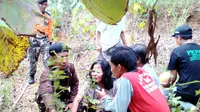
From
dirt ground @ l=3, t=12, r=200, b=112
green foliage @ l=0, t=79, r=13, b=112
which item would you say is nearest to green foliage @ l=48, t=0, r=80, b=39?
dirt ground @ l=3, t=12, r=200, b=112

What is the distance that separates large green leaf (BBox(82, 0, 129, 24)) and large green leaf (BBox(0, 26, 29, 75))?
131 millimetres

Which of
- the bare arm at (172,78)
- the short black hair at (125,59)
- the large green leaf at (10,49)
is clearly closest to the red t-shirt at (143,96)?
the short black hair at (125,59)

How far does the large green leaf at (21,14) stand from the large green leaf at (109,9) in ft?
0.18

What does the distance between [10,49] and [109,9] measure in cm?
16

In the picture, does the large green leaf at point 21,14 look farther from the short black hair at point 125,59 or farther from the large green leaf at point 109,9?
the short black hair at point 125,59

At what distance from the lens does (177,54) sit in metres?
2.39

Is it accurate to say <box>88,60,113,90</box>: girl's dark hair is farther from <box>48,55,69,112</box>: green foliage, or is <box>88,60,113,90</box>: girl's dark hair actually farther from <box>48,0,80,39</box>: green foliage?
<box>48,0,80,39</box>: green foliage

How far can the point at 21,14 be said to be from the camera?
1.07 ft

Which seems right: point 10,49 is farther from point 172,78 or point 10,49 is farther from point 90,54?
point 90,54

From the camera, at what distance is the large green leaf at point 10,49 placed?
0.41 meters

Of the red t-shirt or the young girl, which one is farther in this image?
the young girl

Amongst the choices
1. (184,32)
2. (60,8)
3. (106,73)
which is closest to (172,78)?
(184,32)

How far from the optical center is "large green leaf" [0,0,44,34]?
0.32m

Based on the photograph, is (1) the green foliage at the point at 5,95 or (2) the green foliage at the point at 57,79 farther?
(1) the green foliage at the point at 5,95
